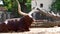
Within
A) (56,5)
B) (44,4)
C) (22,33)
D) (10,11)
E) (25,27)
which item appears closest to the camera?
(22,33)

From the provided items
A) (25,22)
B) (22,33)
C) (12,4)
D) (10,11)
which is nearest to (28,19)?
(25,22)

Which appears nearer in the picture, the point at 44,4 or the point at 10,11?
the point at 10,11

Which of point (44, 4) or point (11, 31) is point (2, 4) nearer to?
point (44, 4)

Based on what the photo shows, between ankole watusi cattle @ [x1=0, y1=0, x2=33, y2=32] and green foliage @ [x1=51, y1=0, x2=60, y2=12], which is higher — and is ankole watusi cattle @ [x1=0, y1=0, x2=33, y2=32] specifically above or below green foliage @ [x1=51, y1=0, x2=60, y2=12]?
above

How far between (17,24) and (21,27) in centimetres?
8

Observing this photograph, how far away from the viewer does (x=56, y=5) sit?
13.1 meters

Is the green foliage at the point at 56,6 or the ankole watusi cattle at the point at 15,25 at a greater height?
the ankole watusi cattle at the point at 15,25

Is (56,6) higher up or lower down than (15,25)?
lower down

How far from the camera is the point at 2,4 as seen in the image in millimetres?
12250

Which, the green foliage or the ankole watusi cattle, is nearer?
the ankole watusi cattle

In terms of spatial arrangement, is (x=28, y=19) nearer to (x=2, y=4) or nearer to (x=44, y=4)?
(x=2, y=4)

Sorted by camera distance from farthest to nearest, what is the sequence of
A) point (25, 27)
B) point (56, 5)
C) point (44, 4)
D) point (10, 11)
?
point (44, 4), point (56, 5), point (10, 11), point (25, 27)

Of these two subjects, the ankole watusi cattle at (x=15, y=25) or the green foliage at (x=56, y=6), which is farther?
the green foliage at (x=56, y=6)

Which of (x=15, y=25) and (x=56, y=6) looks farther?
(x=56, y=6)
